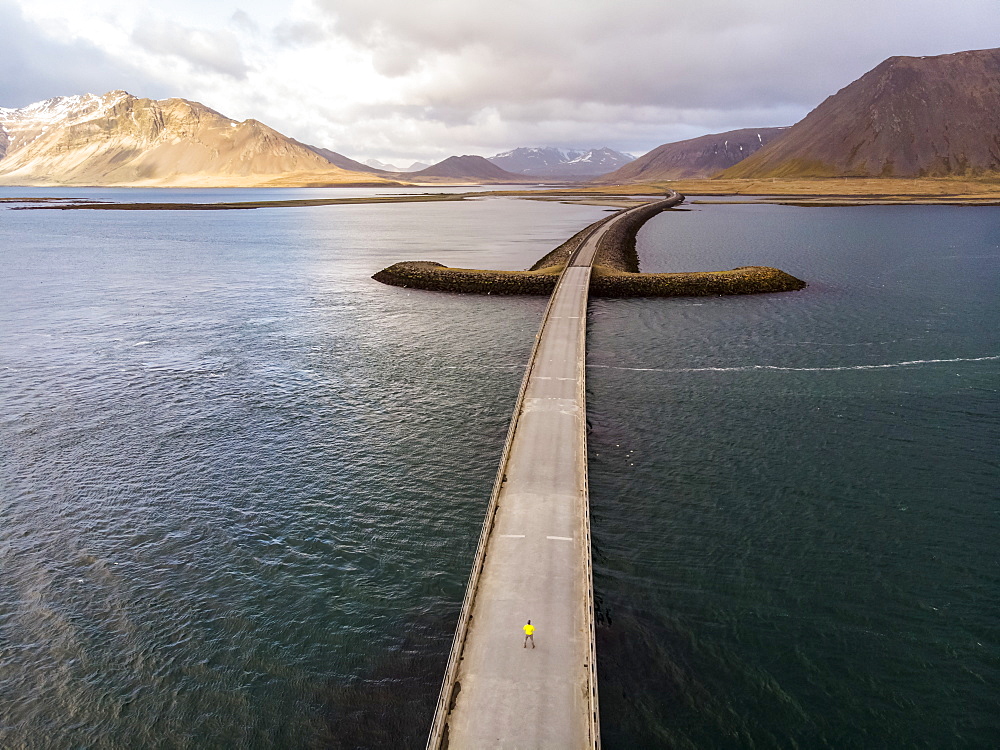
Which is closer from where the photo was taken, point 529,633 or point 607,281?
point 529,633

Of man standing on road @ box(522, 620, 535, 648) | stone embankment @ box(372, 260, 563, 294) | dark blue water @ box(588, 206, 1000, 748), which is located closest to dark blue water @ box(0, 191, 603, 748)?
man standing on road @ box(522, 620, 535, 648)

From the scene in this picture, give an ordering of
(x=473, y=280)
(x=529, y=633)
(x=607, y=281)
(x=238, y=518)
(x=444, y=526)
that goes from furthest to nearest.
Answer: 1. (x=473, y=280)
2. (x=607, y=281)
3. (x=238, y=518)
4. (x=444, y=526)
5. (x=529, y=633)

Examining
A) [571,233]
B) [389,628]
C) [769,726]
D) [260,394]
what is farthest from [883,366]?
[571,233]

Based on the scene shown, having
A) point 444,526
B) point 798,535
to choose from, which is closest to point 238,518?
point 444,526

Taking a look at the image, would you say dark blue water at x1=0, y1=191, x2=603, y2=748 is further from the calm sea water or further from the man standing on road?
the man standing on road

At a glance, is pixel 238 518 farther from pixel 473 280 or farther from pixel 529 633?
pixel 473 280

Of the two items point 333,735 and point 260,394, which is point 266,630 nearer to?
point 333,735
